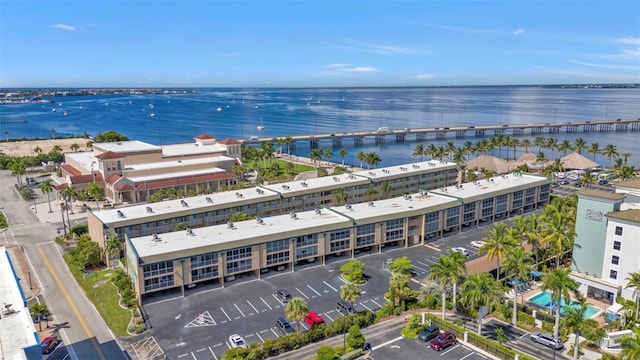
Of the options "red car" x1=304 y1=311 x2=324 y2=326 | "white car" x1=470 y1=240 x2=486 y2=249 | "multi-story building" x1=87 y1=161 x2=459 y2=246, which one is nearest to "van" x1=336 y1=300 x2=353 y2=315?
"red car" x1=304 y1=311 x2=324 y2=326

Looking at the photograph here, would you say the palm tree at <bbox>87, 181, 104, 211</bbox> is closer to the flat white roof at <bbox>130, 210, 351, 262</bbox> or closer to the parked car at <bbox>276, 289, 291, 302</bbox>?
the flat white roof at <bbox>130, 210, 351, 262</bbox>

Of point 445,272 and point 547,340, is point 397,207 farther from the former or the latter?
point 547,340

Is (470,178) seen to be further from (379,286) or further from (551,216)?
(379,286)

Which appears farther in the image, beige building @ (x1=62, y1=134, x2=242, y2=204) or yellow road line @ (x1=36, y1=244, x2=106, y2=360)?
beige building @ (x1=62, y1=134, x2=242, y2=204)

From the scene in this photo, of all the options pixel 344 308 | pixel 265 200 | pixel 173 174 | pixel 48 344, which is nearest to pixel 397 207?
pixel 265 200

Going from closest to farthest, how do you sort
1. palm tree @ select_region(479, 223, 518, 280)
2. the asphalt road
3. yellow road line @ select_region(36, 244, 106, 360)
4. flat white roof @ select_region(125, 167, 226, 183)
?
yellow road line @ select_region(36, 244, 106, 360) → the asphalt road → palm tree @ select_region(479, 223, 518, 280) → flat white roof @ select_region(125, 167, 226, 183)

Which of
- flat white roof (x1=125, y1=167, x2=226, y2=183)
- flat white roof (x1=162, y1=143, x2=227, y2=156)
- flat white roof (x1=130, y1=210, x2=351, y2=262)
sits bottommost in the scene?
flat white roof (x1=125, y1=167, x2=226, y2=183)

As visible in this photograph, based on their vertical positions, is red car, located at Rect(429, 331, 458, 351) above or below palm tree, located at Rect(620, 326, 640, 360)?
below

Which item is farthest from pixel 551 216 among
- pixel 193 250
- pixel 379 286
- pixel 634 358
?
pixel 193 250
